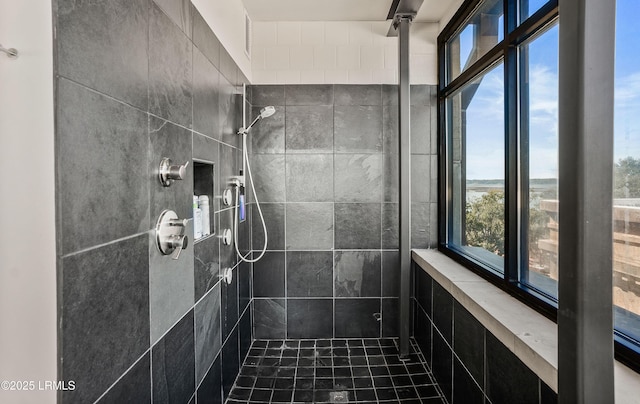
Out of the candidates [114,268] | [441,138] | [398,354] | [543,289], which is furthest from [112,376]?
[441,138]

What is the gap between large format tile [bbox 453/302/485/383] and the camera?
4.39ft

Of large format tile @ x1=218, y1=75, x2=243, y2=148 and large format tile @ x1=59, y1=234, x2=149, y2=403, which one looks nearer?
large format tile @ x1=59, y1=234, x2=149, y2=403

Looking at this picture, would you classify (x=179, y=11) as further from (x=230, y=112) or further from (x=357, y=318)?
(x=357, y=318)

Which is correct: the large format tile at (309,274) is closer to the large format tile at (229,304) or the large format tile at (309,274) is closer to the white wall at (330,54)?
the large format tile at (229,304)

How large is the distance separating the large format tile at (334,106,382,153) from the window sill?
1.03 metres

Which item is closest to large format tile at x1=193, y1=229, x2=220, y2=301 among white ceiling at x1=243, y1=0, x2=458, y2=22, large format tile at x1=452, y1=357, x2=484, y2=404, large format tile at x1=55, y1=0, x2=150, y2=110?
large format tile at x1=55, y1=0, x2=150, y2=110

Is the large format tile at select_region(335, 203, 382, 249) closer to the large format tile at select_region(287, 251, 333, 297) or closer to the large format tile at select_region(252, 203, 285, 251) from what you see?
the large format tile at select_region(287, 251, 333, 297)

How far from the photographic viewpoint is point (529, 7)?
1.38 meters

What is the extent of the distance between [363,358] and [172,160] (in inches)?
69.6

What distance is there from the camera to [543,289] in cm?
127

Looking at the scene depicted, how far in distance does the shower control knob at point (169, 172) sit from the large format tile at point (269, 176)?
4.04 feet

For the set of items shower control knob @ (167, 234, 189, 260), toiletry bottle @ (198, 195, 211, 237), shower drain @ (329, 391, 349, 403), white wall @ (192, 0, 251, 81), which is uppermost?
white wall @ (192, 0, 251, 81)

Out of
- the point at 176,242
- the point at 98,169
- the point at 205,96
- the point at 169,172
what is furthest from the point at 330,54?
the point at 98,169

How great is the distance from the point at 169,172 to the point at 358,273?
1.65 meters
